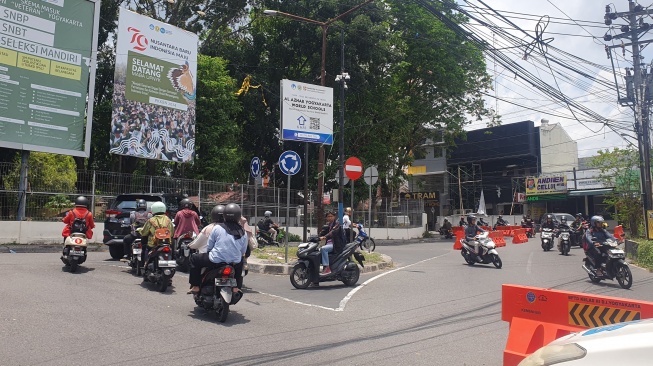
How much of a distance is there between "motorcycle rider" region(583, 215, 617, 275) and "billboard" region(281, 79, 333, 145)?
28.1ft

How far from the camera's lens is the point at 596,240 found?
1265 centimetres

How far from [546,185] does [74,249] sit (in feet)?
129

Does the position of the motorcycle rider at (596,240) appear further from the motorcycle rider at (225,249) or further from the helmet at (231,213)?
the helmet at (231,213)

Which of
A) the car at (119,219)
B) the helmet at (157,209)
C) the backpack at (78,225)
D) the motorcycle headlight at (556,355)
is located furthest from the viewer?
the car at (119,219)

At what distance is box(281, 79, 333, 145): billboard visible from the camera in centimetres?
1659

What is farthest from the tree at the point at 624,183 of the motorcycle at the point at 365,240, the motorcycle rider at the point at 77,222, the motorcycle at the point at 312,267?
the motorcycle rider at the point at 77,222

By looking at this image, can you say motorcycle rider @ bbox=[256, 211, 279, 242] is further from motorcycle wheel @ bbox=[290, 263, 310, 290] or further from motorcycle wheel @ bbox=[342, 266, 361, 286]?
motorcycle wheel @ bbox=[290, 263, 310, 290]

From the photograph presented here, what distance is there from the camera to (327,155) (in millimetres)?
30953

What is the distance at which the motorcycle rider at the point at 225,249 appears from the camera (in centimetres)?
750

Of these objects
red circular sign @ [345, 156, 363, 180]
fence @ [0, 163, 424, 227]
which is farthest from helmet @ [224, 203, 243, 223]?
red circular sign @ [345, 156, 363, 180]

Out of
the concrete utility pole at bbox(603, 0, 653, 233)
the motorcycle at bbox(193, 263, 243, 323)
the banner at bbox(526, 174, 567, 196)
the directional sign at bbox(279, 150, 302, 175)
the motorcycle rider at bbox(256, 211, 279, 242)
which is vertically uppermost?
the concrete utility pole at bbox(603, 0, 653, 233)

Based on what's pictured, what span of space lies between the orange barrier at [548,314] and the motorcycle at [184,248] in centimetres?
723

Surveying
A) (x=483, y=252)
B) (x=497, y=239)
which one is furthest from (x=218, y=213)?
(x=497, y=239)

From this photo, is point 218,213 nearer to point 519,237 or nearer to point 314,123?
point 314,123
